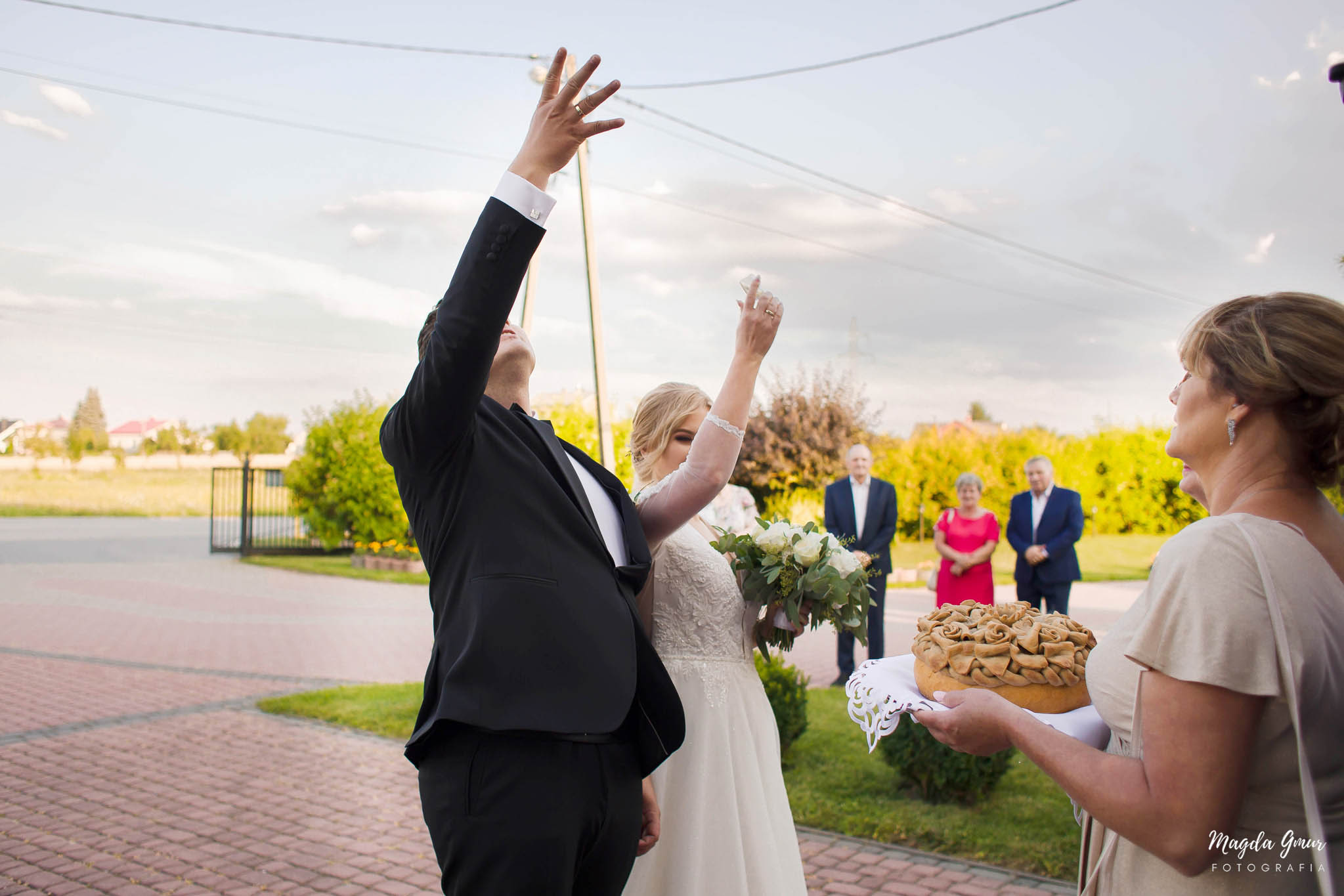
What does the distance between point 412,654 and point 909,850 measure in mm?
7709

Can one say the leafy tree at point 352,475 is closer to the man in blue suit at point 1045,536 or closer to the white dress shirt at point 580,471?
the man in blue suit at point 1045,536

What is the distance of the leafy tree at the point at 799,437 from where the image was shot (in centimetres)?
2047

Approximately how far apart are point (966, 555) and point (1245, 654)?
7451mm

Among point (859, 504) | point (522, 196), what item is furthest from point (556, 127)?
point (859, 504)

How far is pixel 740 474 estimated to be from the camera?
70.1ft

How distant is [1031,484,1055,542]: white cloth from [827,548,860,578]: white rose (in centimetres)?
635

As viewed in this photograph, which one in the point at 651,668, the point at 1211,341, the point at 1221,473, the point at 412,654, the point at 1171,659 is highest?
the point at 1211,341

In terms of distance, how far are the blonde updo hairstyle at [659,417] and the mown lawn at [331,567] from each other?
14.6 meters

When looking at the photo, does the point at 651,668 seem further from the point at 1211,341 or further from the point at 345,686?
the point at 345,686

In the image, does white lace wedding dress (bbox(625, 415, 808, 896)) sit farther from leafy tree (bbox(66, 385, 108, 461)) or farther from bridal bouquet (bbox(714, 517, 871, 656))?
leafy tree (bbox(66, 385, 108, 461))

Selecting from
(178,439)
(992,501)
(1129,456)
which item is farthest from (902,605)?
(178,439)

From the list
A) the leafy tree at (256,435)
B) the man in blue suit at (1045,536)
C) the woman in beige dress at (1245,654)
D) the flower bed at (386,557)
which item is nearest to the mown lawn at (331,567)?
the flower bed at (386,557)

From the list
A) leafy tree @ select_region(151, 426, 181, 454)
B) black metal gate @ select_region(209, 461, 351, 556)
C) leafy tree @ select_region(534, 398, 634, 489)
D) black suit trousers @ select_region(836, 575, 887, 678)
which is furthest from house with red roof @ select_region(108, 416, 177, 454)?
black suit trousers @ select_region(836, 575, 887, 678)

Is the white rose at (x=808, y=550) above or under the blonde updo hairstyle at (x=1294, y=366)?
under
